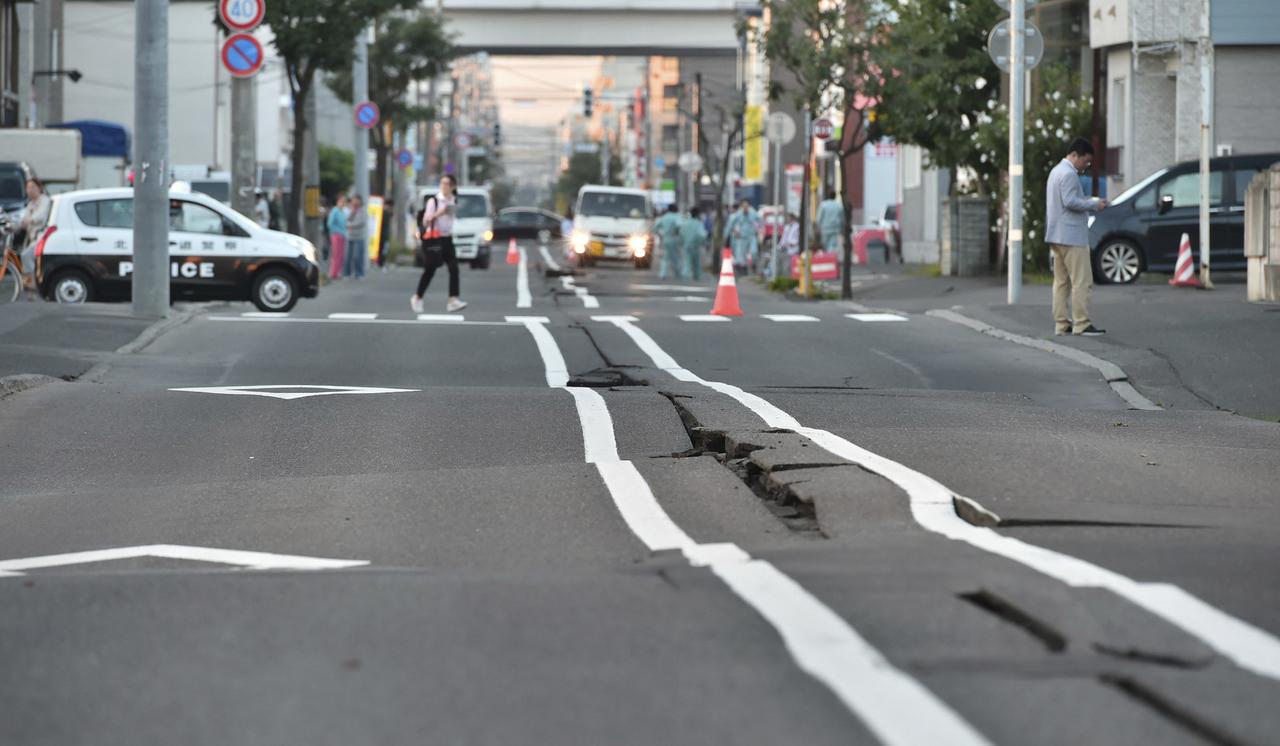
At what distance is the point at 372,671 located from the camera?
493 centimetres

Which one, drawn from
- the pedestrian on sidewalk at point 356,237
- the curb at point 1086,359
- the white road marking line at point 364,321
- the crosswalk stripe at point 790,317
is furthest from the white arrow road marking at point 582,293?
the curb at point 1086,359

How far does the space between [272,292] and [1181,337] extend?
12.7m

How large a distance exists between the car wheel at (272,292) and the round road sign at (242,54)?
126 inches

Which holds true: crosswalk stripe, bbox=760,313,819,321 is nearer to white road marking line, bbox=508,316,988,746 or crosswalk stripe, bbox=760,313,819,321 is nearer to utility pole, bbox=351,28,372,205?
white road marking line, bbox=508,316,988,746

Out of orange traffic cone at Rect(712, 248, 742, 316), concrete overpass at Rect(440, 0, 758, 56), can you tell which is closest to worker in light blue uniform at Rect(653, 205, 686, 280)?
concrete overpass at Rect(440, 0, 758, 56)

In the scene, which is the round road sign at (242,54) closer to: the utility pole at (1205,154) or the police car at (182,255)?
the police car at (182,255)

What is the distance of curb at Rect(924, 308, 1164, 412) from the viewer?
1386cm

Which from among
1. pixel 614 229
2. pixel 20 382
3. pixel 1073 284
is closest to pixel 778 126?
pixel 614 229

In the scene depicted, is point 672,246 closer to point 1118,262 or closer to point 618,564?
point 1118,262

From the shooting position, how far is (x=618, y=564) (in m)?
6.70

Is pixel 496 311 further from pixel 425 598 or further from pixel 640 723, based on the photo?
pixel 640 723

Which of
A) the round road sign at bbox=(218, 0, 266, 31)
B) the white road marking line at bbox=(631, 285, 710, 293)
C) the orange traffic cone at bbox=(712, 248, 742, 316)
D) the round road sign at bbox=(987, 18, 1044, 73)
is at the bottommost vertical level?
the orange traffic cone at bbox=(712, 248, 742, 316)

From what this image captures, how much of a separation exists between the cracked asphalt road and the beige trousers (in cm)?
356

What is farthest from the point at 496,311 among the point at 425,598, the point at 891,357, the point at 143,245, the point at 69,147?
the point at 69,147
